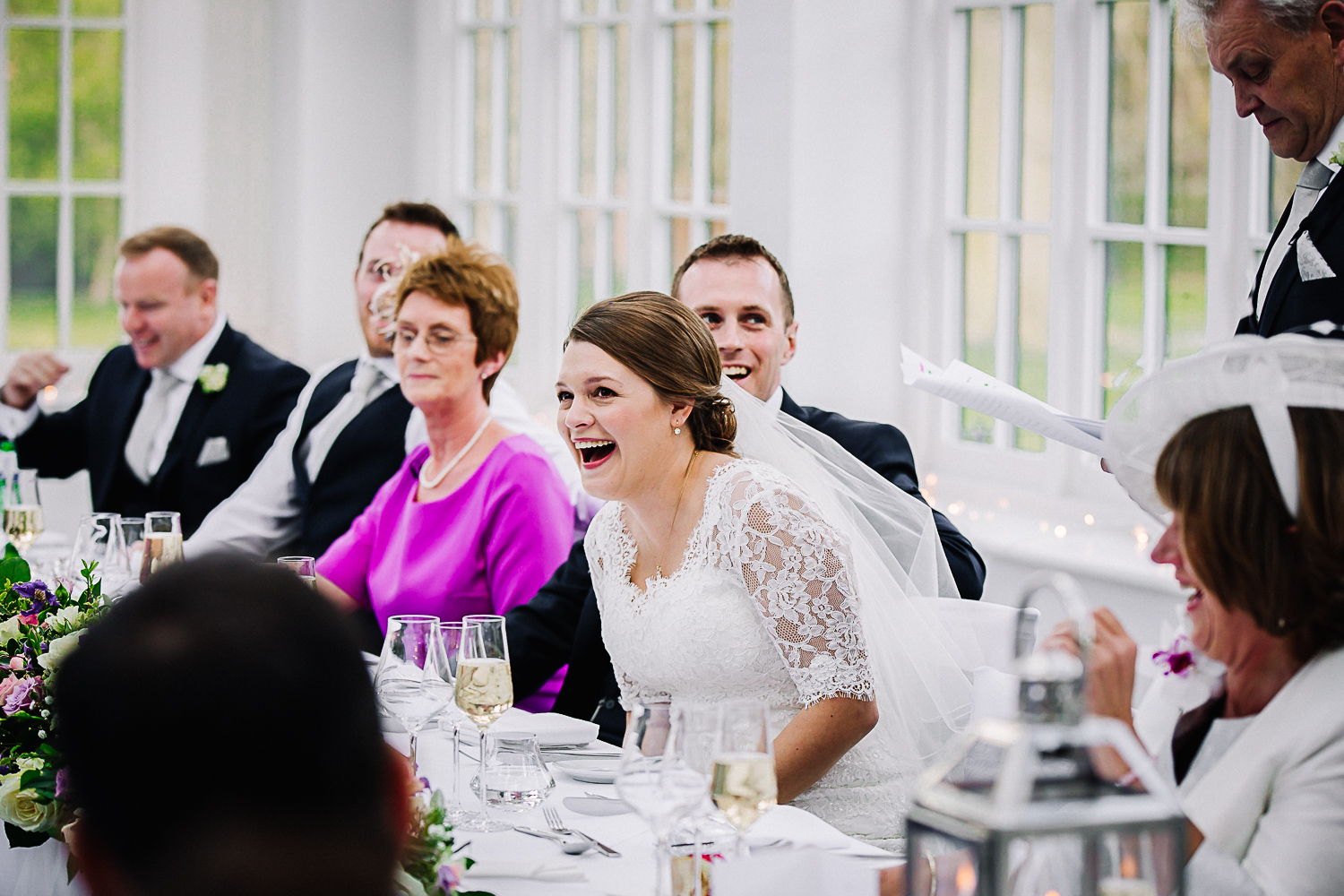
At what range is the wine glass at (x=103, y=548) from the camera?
8.80 feet

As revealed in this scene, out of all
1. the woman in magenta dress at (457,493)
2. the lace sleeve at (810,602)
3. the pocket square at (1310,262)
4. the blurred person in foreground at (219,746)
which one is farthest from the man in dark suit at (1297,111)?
the blurred person in foreground at (219,746)

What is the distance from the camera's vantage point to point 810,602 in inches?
82.7

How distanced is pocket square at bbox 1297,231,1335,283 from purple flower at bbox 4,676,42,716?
180 centimetres

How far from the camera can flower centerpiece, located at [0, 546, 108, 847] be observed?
5.47 feet

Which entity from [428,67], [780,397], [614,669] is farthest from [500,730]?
[428,67]

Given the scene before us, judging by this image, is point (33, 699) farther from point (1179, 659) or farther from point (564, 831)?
point (1179, 659)

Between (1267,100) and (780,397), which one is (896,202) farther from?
(1267,100)

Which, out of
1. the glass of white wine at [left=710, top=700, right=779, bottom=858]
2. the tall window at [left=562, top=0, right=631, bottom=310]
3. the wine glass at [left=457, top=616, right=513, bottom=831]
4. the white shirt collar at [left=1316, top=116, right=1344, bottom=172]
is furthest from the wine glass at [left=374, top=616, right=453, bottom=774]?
the tall window at [left=562, top=0, right=631, bottom=310]

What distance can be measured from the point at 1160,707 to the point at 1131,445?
11.9 inches

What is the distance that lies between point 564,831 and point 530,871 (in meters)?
0.15

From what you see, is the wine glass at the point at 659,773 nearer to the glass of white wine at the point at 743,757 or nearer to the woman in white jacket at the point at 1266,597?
the glass of white wine at the point at 743,757

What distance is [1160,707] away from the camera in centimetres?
158

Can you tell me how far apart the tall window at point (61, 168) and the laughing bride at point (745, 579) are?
449 centimetres

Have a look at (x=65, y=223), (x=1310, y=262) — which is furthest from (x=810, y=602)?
(x=65, y=223)
